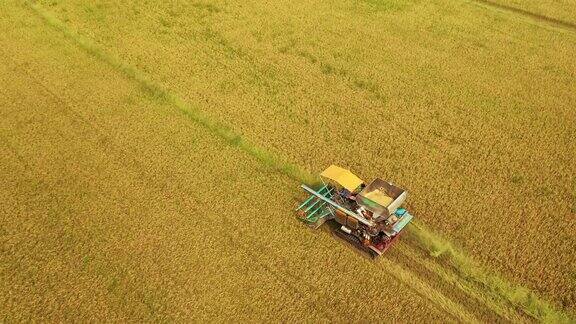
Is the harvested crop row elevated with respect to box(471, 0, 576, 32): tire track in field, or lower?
lower

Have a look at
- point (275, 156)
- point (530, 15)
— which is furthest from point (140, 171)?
point (530, 15)

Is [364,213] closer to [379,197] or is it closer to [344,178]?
[379,197]

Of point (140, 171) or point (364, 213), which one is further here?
point (140, 171)

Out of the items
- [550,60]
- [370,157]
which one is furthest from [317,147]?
[550,60]

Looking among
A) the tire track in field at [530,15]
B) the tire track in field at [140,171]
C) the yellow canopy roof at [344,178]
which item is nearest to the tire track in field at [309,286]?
the tire track in field at [140,171]

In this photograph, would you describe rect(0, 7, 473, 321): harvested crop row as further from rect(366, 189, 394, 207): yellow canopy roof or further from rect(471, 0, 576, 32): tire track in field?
rect(471, 0, 576, 32): tire track in field

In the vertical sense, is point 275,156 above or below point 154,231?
above

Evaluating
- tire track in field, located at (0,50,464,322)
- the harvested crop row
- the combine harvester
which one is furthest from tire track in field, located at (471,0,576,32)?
tire track in field, located at (0,50,464,322)
